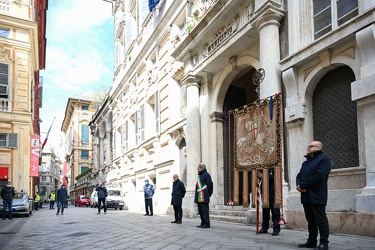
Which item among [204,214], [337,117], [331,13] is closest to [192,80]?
[204,214]

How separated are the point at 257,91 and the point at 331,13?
3.18 metres

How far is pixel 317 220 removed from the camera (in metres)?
6.49

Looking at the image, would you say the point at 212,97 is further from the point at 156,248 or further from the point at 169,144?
the point at 156,248

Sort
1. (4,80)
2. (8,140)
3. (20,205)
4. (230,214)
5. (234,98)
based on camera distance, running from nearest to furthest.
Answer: (230,214) < (234,98) < (20,205) < (8,140) < (4,80)

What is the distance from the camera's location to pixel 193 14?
1697cm

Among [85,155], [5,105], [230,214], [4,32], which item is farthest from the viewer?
[85,155]

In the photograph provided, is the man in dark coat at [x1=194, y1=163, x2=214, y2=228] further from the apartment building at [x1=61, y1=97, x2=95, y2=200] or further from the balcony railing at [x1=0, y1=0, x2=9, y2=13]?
the apartment building at [x1=61, y1=97, x2=95, y2=200]

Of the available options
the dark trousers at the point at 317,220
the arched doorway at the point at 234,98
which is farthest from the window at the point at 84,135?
the dark trousers at the point at 317,220

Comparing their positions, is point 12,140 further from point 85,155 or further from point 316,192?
point 85,155

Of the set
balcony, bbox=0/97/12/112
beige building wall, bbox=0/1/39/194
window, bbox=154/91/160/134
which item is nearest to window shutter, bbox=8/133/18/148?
beige building wall, bbox=0/1/39/194

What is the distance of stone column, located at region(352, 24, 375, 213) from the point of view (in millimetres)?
8156

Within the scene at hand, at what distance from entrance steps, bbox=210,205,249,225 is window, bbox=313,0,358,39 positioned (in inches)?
214

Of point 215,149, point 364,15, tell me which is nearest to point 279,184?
point 364,15

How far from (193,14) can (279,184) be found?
1035 centimetres
